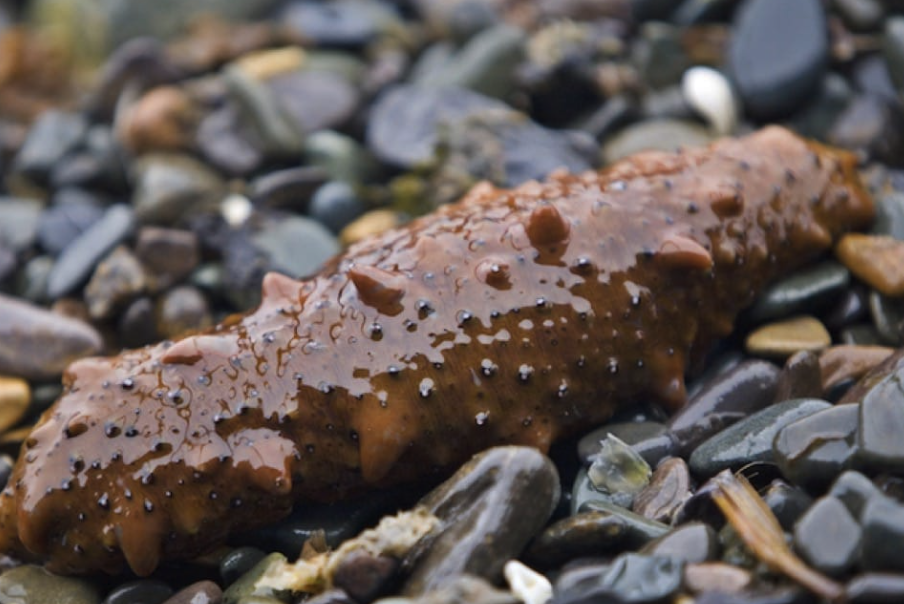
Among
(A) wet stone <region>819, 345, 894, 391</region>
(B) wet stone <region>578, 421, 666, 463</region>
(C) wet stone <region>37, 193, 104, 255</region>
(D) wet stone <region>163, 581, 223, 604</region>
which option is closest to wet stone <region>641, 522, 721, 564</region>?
(B) wet stone <region>578, 421, 666, 463</region>

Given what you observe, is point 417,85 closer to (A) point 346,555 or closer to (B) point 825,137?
(B) point 825,137

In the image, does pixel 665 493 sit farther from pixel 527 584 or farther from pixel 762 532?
pixel 527 584

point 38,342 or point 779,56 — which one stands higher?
point 779,56

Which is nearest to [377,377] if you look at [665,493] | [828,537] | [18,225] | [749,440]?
[665,493]

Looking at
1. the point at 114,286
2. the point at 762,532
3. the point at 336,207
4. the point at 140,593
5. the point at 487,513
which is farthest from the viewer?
the point at 336,207

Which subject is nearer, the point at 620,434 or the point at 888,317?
the point at 620,434

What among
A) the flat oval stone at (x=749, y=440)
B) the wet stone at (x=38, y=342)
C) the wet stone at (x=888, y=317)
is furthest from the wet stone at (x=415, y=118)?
the flat oval stone at (x=749, y=440)

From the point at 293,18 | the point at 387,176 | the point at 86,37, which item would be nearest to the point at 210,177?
the point at 387,176
